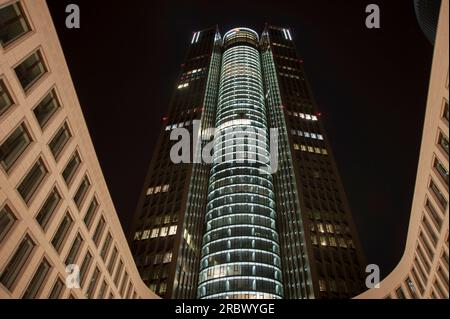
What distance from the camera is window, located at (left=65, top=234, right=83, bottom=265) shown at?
3363 cm

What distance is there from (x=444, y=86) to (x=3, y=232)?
29.2 m

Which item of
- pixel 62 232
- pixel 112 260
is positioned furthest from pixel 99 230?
pixel 62 232

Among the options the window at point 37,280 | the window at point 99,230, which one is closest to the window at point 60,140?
the window at point 37,280

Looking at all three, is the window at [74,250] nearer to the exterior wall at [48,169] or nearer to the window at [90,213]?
A: the exterior wall at [48,169]

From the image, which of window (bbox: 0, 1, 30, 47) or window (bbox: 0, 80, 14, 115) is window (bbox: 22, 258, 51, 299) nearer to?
window (bbox: 0, 80, 14, 115)

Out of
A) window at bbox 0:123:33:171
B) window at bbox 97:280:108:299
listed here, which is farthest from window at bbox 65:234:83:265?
window at bbox 0:123:33:171

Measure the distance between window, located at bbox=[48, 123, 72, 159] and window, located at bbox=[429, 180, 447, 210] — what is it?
92.3ft

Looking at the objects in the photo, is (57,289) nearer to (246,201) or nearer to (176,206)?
(176,206)

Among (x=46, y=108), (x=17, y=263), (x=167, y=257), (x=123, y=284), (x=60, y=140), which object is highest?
(x=46, y=108)

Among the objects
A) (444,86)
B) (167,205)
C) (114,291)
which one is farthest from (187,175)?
(444,86)

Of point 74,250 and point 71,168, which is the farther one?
point 74,250

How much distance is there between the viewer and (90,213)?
37562 millimetres

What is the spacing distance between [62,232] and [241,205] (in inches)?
2928

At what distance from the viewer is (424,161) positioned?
1214 inches
